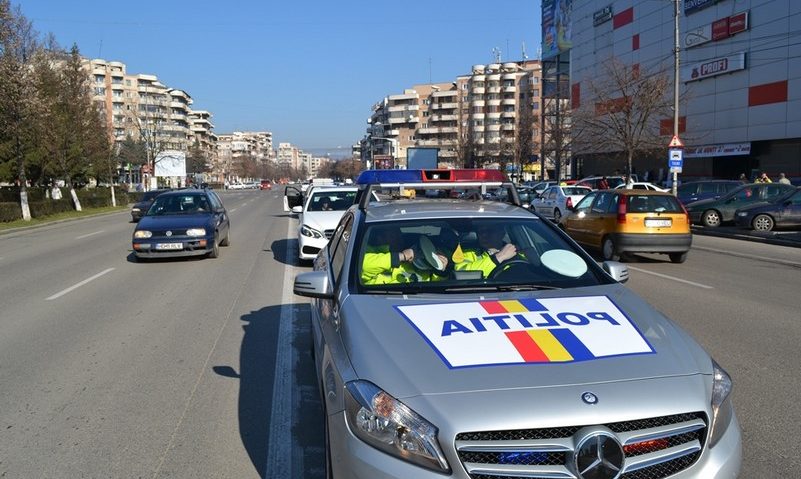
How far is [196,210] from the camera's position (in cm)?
1514

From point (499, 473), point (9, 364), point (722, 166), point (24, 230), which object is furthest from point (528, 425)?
point (722, 166)

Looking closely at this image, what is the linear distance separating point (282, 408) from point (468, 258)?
1.83 metres

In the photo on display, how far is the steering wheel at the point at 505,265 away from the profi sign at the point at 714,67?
45.1 m

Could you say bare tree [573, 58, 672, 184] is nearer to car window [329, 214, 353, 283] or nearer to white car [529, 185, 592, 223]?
white car [529, 185, 592, 223]

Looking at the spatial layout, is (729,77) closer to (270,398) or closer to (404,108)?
(270,398)

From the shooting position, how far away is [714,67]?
44969 millimetres

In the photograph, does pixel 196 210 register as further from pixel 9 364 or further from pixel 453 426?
pixel 453 426

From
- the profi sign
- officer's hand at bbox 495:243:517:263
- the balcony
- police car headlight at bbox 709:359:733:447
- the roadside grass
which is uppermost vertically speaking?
the balcony

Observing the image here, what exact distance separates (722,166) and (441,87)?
100302 millimetres

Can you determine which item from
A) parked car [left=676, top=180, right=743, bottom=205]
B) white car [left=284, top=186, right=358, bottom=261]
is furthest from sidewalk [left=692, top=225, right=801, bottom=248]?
white car [left=284, top=186, right=358, bottom=261]

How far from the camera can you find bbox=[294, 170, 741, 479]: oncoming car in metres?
2.55

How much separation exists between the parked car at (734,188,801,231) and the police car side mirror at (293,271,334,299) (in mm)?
20020

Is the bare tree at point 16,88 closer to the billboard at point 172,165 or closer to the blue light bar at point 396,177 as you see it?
the blue light bar at point 396,177

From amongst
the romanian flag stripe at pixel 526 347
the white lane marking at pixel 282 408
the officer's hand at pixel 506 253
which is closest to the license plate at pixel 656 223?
→ the white lane marking at pixel 282 408
